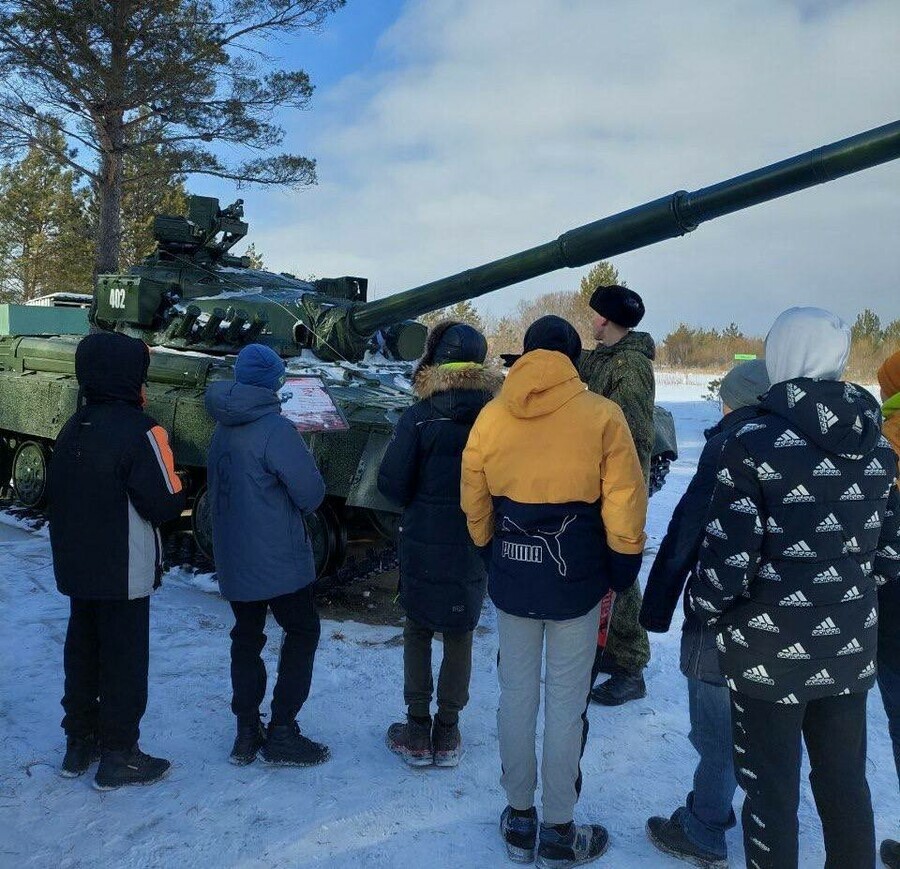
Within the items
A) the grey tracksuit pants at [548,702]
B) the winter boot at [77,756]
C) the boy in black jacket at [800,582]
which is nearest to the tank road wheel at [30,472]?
the winter boot at [77,756]

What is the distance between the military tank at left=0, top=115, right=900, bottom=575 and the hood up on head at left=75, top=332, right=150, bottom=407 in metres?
2.09

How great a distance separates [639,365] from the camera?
409cm

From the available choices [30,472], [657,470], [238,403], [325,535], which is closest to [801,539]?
[238,403]

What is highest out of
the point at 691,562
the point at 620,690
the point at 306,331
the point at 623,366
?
the point at 306,331

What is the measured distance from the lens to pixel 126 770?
3.39 meters

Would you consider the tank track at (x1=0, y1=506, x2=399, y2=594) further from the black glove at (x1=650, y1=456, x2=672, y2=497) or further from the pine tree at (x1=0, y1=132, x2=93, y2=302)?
the pine tree at (x1=0, y1=132, x2=93, y2=302)

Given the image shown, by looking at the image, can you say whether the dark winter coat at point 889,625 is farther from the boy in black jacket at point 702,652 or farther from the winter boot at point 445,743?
the winter boot at point 445,743

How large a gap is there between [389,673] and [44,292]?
33.5 metres

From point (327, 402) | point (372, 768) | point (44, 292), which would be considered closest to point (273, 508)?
point (372, 768)

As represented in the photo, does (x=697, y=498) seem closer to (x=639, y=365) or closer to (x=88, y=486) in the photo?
(x=639, y=365)

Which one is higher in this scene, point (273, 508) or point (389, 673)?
point (273, 508)

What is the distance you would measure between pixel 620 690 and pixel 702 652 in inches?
68.8

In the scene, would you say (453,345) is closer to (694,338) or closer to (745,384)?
(745,384)

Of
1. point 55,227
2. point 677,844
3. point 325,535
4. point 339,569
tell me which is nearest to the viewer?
point 677,844
